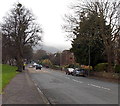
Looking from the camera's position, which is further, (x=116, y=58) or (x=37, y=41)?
(x=37, y=41)

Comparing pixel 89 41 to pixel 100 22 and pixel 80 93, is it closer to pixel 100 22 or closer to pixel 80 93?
pixel 100 22

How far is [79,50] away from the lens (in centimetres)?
5488

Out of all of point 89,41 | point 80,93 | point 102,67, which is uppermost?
point 89,41

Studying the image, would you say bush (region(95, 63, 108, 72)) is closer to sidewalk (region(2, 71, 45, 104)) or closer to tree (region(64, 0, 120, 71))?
tree (region(64, 0, 120, 71))

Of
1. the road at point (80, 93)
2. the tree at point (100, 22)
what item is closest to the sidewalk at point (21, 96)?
the road at point (80, 93)

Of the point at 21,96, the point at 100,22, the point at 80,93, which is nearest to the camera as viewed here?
the point at 21,96

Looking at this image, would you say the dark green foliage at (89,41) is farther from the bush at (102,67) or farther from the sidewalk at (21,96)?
the sidewalk at (21,96)

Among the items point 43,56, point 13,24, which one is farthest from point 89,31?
point 43,56

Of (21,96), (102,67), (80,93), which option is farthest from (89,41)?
(21,96)

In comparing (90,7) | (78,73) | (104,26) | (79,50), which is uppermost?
(90,7)

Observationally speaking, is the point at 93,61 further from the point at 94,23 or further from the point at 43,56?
the point at 43,56

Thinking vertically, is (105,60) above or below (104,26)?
below

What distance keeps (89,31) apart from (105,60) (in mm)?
11903

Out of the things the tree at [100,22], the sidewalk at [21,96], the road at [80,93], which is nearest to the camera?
the sidewalk at [21,96]
